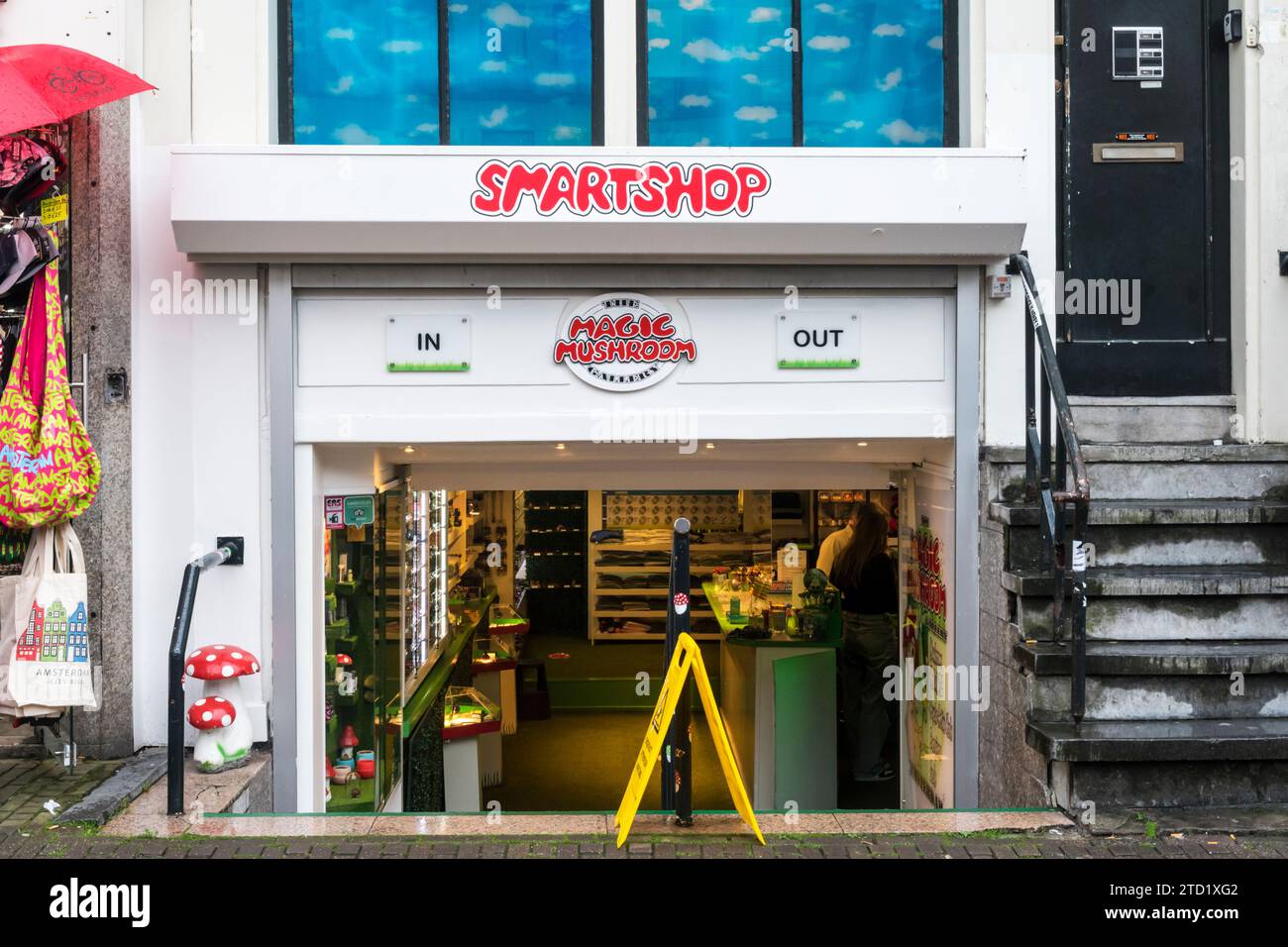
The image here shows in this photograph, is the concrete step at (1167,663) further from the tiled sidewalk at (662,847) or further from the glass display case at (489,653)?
the glass display case at (489,653)

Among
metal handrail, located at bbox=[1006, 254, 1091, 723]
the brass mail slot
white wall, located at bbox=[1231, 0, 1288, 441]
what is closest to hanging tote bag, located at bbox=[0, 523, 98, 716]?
metal handrail, located at bbox=[1006, 254, 1091, 723]

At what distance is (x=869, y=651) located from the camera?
26.3 feet

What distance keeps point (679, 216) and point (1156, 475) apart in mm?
2904

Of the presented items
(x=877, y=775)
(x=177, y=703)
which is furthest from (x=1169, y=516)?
(x=177, y=703)

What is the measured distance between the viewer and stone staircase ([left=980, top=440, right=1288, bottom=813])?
4.36 metres

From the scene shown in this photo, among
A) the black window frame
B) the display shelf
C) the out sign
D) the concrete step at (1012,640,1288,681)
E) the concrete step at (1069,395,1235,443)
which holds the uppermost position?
the black window frame

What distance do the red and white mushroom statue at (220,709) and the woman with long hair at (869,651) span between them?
450 cm

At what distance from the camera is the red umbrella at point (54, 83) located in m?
4.61

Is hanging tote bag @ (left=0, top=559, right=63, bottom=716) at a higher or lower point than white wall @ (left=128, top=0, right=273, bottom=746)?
lower

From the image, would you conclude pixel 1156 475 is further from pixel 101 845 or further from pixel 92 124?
pixel 92 124

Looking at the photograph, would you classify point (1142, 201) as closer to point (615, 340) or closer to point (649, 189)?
point (649, 189)

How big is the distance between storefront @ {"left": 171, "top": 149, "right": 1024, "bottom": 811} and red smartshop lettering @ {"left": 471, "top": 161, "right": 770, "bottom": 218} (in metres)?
0.01

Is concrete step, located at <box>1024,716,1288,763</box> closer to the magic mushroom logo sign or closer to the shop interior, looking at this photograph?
the shop interior

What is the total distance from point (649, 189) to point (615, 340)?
0.82m
